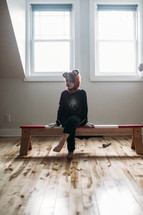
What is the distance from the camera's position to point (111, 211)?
3.98 feet

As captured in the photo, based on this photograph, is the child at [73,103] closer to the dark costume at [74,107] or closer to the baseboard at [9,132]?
the dark costume at [74,107]

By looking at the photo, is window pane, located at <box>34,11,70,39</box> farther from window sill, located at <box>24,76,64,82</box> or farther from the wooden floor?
the wooden floor

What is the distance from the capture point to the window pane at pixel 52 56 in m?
4.10

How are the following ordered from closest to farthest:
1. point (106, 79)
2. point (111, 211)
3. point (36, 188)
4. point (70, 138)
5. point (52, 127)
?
point (111, 211)
point (36, 188)
point (70, 138)
point (52, 127)
point (106, 79)

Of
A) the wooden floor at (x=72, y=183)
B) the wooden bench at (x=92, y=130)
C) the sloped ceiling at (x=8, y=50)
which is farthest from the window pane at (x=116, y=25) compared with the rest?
the wooden floor at (x=72, y=183)

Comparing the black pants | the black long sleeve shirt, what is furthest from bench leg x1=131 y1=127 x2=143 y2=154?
the black pants

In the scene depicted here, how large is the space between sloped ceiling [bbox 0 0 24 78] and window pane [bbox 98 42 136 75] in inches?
57.8

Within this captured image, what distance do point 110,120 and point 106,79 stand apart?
0.73 meters

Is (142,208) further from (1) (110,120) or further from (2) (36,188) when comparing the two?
(1) (110,120)

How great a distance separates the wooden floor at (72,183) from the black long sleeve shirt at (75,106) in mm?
432

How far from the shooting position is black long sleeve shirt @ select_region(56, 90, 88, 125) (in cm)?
263

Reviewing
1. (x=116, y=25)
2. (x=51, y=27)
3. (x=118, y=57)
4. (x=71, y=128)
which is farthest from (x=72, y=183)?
(x=116, y=25)

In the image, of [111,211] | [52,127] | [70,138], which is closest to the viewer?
[111,211]

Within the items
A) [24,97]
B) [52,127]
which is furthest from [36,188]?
[24,97]
